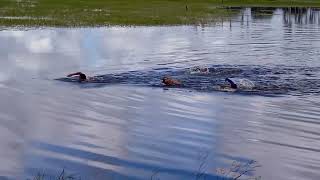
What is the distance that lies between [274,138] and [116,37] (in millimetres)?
26334

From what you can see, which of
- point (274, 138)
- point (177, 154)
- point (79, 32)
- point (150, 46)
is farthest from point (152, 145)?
point (79, 32)

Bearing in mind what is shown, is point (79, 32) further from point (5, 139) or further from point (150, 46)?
point (5, 139)

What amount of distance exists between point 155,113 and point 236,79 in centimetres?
605

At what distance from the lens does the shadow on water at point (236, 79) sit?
21.5 m

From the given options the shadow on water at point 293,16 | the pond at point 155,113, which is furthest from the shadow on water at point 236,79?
the shadow on water at point 293,16

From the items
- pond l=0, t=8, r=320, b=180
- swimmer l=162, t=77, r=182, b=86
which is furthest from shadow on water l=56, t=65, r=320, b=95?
swimmer l=162, t=77, r=182, b=86

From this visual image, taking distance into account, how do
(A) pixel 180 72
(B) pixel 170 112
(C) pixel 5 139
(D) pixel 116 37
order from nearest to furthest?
(C) pixel 5 139 < (B) pixel 170 112 < (A) pixel 180 72 < (D) pixel 116 37

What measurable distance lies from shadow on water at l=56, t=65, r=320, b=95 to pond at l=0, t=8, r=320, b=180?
0.04 m

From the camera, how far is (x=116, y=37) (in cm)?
3988

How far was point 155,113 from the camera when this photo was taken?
56.6 feet

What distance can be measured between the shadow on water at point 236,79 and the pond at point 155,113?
40 millimetres

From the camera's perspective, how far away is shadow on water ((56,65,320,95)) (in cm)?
2153

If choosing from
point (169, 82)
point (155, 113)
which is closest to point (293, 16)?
point (169, 82)

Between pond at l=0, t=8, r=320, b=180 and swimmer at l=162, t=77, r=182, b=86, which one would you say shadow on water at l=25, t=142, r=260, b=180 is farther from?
swimmer at l=162, t=77, r=182, b=86
